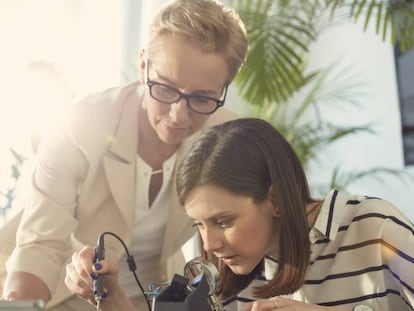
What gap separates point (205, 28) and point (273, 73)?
0.78 m

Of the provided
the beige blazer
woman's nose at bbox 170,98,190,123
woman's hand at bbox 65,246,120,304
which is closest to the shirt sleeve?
the beige blazer

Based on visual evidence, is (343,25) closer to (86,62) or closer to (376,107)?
(376,107)

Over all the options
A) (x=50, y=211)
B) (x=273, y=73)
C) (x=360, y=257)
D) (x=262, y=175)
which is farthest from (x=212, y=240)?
(x=273, y=73)

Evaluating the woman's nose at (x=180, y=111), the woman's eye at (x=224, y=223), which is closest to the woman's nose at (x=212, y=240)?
the woman's eye at (x=224, y=223)

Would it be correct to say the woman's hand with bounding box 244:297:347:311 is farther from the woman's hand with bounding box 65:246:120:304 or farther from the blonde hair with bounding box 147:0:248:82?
the blonde hair with bounding box 147:0:248:82

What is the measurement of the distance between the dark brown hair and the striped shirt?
0.05 m

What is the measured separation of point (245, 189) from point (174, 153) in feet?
1.17

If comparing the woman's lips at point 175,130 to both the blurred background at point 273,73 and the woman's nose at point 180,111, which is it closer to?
the woman's nose at point 180,111

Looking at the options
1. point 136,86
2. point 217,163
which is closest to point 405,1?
point 136,86

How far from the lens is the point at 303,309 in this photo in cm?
80

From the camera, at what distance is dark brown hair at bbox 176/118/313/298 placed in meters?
0.92

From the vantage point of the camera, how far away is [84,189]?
3.80ft

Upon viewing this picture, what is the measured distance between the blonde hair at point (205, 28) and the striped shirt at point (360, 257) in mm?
349

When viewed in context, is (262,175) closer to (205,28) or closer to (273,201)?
(273,201)
